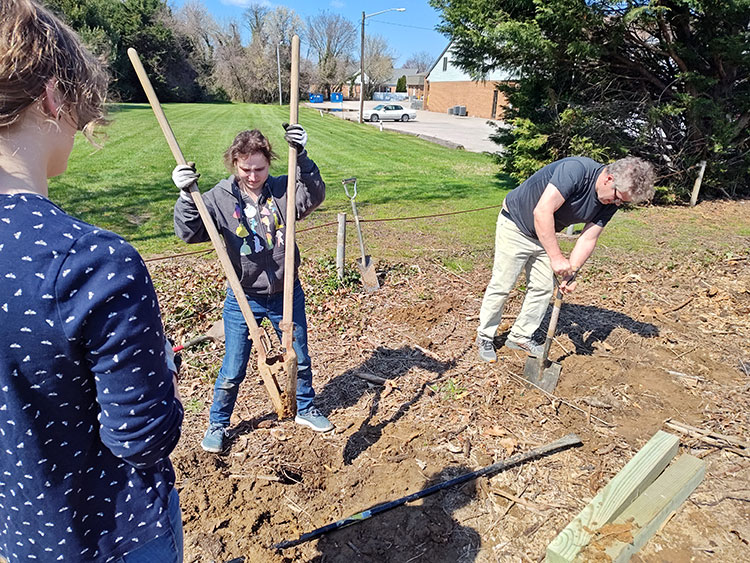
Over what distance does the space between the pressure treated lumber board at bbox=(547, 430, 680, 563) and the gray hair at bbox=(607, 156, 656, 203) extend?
176 centimetres

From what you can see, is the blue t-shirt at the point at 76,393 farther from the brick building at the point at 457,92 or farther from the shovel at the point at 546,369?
the brick building at the point at 457,92

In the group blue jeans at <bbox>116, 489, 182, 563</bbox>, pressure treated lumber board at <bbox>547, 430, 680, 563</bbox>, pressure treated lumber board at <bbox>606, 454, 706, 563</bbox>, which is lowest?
pressure treated lumber board at <bbox>606, 454, 706, 563</bbox>

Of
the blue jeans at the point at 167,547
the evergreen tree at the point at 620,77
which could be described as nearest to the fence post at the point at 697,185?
the evergreen tree at the point at 620,77

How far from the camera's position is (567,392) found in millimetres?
4121

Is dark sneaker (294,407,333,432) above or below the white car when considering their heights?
below

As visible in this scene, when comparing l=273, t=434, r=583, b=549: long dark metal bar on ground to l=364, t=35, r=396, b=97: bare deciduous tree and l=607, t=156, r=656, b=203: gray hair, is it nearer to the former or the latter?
l=607, t=156, r=656, b=203: gray hair

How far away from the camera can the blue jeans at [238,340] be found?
311 centimetres

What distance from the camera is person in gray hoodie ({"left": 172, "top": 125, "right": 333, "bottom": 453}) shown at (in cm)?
286

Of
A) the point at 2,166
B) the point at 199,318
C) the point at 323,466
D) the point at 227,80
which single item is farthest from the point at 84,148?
the point at 227,80

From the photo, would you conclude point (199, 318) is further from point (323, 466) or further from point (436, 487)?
point (436, 487)

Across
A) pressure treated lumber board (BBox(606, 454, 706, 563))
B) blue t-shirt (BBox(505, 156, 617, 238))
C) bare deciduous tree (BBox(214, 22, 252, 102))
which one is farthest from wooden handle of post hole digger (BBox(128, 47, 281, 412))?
bare deciduous tree (BBox(214, 22, 252, 102))

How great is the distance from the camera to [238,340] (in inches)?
123

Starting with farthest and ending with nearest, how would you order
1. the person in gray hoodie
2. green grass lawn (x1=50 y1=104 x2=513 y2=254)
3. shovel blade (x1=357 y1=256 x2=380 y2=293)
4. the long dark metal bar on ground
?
1. green grass lawn (x1=50 y1=104 x2=513 y2=254)
2. shovel blade (x1=357 y1=256 x2=380 y2=293)
3. the person in gray hoodie
4. the long dark metal bar on ground

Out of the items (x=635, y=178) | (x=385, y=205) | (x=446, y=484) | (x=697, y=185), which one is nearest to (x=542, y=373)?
(x=446, y=484)
